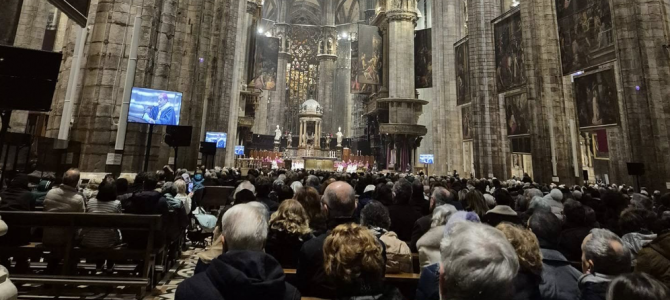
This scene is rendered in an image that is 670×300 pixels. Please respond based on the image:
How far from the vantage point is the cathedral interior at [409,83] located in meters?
7.54

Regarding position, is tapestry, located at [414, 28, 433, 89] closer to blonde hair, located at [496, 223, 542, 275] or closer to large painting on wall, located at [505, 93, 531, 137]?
large painting on wall, located at [505, 93, 531, 137]

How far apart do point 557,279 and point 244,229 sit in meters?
2.18

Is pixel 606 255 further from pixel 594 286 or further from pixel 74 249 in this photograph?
pixel 74 249

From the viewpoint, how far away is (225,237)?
5.89ft

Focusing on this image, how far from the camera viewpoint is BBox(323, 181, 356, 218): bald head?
9.63 feet

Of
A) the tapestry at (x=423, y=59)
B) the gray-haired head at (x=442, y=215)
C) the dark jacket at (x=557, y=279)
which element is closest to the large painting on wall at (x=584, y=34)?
the gray-haired head at (x=442, y=215)

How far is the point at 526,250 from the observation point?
197 centimetres

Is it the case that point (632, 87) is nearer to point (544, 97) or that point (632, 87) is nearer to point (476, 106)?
point (544, 97)

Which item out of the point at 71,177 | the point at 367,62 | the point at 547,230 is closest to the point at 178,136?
the point at 71,177

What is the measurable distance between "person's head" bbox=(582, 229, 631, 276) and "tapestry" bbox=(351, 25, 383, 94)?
82.3 feet

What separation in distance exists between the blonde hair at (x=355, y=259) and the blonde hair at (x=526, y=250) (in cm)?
92

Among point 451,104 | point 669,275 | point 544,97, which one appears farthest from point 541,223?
point 451,104

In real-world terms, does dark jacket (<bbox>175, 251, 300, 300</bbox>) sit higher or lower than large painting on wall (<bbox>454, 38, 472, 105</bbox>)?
lower

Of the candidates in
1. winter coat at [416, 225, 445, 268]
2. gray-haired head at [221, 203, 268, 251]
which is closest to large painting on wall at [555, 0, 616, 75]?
winter coat at [416, 225, 445, 268]
